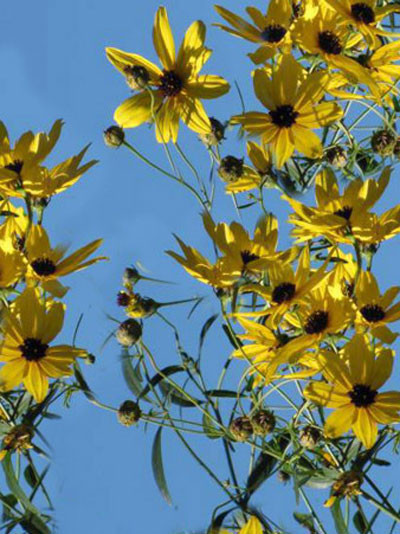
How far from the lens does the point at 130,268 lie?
147 centimetres

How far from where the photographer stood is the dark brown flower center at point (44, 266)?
1308mm

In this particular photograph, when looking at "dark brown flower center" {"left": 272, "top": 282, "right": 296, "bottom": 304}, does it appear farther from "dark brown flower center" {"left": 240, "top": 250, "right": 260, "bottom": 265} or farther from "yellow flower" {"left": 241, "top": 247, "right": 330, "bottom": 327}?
"dark brown flower center" {"left": 240, "top": 250, "right": 260, "bottom": 265}

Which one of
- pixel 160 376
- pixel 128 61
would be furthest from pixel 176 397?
pixel 128 61

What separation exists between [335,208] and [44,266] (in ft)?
1.35

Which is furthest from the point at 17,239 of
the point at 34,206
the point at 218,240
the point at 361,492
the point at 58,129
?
the point at 361,492

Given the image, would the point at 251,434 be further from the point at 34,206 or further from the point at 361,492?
the point at 34,206

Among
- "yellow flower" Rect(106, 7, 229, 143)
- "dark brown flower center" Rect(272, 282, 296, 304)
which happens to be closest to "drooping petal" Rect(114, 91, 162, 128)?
"yellow flower" Rect(106, 7, 229, 143)

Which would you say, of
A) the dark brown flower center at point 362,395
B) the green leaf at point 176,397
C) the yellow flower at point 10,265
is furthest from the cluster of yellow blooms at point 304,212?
the yellow flower at point 10,265

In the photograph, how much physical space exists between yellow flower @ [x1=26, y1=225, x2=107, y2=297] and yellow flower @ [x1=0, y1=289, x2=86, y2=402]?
0.03 metres

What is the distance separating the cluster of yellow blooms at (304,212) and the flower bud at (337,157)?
31mm

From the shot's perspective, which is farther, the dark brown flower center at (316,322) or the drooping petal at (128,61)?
the drooping petal at (128,61)

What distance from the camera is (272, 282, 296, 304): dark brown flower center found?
1.30 metres

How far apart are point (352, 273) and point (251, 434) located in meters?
0.28

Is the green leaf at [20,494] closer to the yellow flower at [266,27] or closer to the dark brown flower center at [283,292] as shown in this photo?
the dark brown flower center at [283,292]
